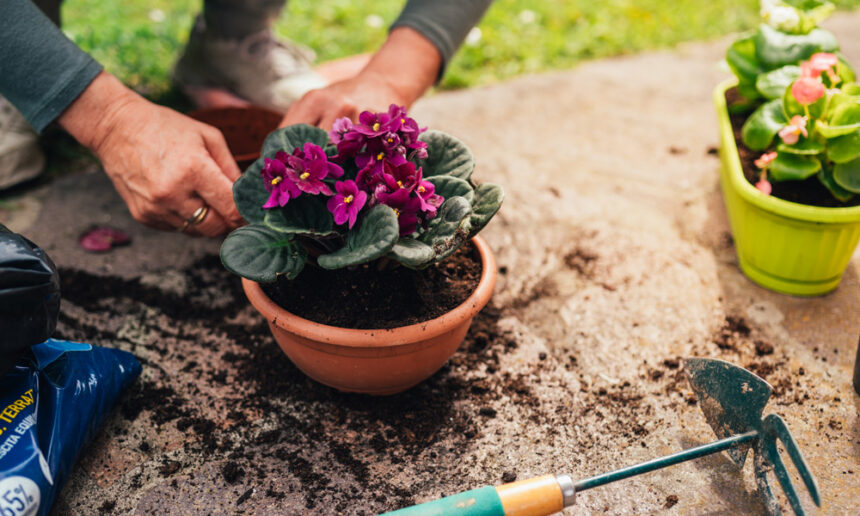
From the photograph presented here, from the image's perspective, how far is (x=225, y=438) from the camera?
1.46 meters

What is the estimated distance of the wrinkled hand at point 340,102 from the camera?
5.50ft

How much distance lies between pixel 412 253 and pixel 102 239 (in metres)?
1.30

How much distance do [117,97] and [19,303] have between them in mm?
654

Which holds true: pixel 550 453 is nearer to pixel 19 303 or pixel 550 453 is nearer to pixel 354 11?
pixel 19 303

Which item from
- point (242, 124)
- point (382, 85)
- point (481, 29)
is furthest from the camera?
point (481, 29)

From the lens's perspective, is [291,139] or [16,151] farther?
[16,151]

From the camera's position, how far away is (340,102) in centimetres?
167

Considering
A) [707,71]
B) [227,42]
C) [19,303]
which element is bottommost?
[707,71]

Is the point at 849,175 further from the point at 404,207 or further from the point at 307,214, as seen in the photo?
the point at 307,214

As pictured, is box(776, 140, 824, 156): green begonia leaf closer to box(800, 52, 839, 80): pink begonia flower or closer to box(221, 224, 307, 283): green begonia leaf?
box(800, 52, 839, 80): pink begonia flower

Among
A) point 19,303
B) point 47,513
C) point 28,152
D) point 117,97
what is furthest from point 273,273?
point 28,152

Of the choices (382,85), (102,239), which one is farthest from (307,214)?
(102,239)

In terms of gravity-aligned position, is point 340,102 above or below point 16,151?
above

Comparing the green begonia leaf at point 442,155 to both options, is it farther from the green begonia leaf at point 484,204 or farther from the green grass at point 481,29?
the green grass at point 481,29
